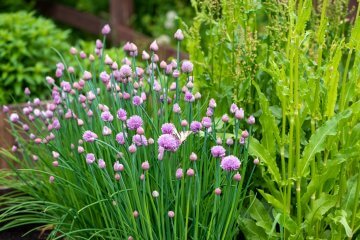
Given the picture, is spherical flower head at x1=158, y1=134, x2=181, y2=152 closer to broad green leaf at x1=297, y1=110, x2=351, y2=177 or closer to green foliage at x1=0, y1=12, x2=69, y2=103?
broad green leaf at x1=297, y1=110, x2=351, y2=177

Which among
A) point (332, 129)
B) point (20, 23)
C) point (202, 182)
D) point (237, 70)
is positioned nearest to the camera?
point (332, 129)

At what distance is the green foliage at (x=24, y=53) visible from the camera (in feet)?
14.9

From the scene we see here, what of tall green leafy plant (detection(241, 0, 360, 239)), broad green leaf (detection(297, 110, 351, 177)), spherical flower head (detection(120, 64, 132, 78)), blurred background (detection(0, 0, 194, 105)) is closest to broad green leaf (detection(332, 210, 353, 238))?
tall green leafy plant (detection(241, 0, 360, 239))

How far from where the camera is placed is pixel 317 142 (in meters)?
2.50

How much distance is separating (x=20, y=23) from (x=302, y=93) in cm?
287

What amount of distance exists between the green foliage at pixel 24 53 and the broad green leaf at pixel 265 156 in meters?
2.32

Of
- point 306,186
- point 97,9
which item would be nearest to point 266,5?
point 306,186

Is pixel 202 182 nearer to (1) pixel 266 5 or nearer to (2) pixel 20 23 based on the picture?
(1) pixel 266 5

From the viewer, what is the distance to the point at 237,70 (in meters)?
2.87

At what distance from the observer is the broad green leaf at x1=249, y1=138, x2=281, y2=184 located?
2.56m

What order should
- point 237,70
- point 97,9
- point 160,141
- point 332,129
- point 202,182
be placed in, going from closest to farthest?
point 160,141 → point 332,129 → point 202,182 → point 237,70 → point 97,9

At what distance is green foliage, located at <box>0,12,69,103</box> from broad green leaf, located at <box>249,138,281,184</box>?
232cm

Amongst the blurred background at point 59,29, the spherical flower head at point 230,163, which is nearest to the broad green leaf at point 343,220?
the spherical flower head at point 230,163

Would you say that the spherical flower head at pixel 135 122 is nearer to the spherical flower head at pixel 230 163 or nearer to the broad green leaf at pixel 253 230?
the spherical flower head at pixel 230 163
